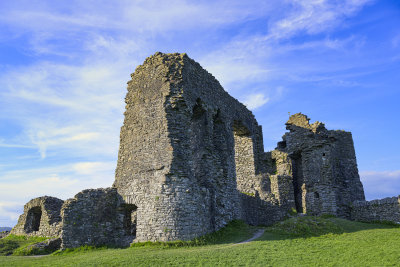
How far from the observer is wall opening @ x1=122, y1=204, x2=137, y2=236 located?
57.4 ft

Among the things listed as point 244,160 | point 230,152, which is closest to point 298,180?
point 244,160

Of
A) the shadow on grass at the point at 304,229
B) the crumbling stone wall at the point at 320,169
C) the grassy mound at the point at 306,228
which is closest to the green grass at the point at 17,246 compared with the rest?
the shadow on grass at the point at 304,229

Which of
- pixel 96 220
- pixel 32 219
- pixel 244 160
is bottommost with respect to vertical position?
pixel 96 220

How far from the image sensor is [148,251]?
13.7m

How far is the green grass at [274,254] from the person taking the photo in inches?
454

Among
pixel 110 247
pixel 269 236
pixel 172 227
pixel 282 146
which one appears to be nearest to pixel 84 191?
pixel 110 247

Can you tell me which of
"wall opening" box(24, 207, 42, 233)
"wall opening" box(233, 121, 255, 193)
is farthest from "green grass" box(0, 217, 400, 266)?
"wall opening" box(233, 121, 255, 193)

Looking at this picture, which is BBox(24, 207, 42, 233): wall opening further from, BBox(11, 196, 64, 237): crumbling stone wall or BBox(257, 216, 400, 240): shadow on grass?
BBox(257, 216, 400, 240): shadow on grass

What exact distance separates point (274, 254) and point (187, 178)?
542cm

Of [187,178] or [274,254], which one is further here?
[187,178]

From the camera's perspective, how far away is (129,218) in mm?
18156

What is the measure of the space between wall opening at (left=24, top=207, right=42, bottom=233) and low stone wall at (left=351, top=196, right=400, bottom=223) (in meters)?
21.8

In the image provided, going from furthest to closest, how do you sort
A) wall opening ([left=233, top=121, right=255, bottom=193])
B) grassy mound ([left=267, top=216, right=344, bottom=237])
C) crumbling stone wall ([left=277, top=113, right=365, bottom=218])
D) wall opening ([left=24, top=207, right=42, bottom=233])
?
wall opening ([left=233, top=121, right=255, bottom=193]) < crumbling stone wall ([left=277, top=113, right=365, bottom=218]) < wall opening ([left=24, top=207, right=42, bottom=233]) < grassy mound ([left=267, top=216, right=344, bottom=237])

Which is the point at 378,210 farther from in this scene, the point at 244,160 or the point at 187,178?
the point at 187,178
